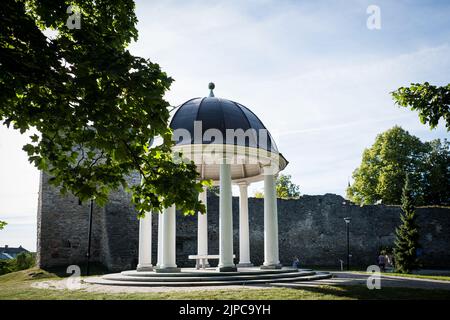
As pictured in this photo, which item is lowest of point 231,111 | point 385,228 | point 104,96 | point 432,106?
point 385,228

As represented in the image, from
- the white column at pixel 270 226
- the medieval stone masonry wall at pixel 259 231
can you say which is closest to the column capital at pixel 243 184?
the white column at pixel 270 226

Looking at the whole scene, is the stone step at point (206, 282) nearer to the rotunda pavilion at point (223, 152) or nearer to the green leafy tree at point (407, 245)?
the rotunda pavilion at point (223, 152)

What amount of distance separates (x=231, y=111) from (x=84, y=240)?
17.8 m

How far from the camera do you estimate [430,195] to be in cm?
4212

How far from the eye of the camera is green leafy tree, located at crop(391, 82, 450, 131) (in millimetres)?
11344

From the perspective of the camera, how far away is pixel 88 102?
6859 mm

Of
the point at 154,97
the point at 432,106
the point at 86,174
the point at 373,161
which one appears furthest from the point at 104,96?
the point at 373,161

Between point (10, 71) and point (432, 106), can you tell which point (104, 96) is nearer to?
point (10, 71)

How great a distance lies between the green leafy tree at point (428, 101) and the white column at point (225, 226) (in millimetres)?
6611

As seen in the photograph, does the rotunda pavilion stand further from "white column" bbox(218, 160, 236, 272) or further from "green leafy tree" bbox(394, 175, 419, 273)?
"green leafy tree" bbox(394, 175, 419, 273)

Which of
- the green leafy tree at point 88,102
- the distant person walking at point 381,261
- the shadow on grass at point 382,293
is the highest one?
the green leafy tree at point 88,102

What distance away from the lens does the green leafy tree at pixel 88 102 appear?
6766mm

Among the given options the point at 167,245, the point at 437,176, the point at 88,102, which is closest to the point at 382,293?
the point at 167,245

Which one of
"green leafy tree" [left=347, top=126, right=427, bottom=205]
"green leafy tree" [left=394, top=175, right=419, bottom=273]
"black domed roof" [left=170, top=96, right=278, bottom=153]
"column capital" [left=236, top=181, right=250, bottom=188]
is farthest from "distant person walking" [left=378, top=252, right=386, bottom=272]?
"green leafy tree" [left=347, top=126, right=427, bottom=205]
